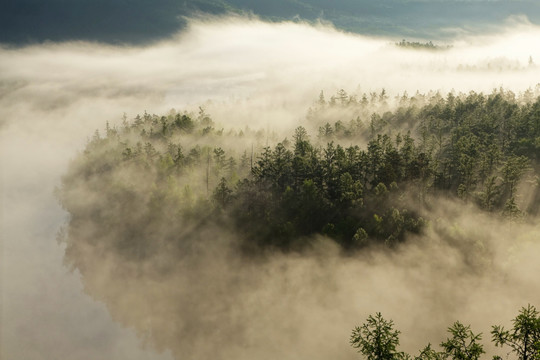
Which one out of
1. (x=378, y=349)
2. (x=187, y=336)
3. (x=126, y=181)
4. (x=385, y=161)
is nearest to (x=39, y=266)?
(x=126, y=181)

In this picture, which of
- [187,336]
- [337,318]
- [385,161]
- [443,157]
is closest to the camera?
[337,318]

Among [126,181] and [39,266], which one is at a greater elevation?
[126,181]

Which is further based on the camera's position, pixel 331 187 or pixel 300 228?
pixel 331 187

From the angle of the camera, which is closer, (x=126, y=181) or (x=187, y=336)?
(x=187, y=336)

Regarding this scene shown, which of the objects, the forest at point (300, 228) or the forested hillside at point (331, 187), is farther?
the forested hillside at point (331, 187)

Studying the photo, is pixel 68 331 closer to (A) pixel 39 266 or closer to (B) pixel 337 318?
(A) pixel 39 266

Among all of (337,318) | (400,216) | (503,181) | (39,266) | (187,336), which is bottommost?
(39,266)

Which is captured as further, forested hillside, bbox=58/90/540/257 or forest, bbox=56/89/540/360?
forested hillside, bbox=58/90/540/257

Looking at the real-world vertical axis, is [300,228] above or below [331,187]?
below
